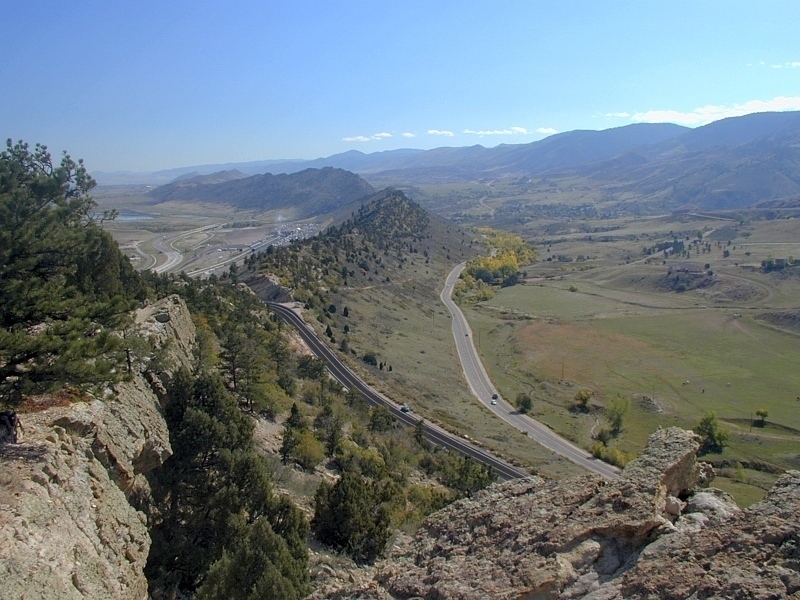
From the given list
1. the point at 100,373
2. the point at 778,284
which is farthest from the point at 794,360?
the point at 100,373

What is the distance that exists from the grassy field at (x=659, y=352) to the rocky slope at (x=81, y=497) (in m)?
48.3

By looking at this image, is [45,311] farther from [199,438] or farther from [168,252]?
[168,252]

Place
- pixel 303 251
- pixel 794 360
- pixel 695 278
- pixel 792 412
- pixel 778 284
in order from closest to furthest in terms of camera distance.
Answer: pixel 792 412 < pixel 794 360 < pixel 303 251 < pixel 778 284 < pixel 695 278

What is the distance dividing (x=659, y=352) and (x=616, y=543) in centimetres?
9202

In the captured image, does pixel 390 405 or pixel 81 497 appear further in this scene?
pixel 390 405

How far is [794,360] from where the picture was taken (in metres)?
90.1

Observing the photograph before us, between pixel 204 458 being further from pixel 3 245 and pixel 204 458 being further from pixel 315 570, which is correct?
pixel 3 245

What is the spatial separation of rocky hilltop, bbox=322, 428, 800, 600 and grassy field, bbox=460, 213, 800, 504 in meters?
41.4

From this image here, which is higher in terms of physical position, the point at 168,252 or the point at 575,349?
the point at 168,252

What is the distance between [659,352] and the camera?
3666 inches

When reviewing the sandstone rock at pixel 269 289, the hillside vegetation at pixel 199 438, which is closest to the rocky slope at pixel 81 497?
the hillside vegetation at pixel 199 438

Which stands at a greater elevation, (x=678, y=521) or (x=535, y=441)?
(x=678, y=521)

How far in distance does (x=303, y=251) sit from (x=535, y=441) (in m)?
66.0

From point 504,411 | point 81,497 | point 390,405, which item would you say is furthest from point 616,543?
point 504,411
